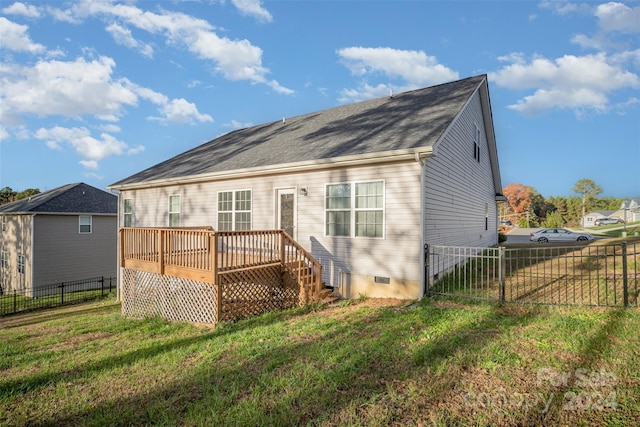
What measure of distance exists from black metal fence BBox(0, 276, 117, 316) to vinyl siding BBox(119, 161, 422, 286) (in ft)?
32.8

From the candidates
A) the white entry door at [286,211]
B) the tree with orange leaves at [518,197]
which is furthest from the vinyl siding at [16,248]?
the tree with orange leaves at [518,197]

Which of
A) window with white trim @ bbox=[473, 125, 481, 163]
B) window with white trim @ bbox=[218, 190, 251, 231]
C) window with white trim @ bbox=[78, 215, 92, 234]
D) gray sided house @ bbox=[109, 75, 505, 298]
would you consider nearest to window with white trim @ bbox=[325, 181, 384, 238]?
gray sided house @ bbox=[109, 75, 505, 298]

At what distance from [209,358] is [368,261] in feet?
14.2

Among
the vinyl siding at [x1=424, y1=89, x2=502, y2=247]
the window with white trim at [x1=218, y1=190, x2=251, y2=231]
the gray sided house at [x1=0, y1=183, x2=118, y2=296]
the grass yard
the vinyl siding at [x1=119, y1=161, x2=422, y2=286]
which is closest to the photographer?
the grass yard

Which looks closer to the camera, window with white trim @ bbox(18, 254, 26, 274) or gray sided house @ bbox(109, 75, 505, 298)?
gray sided house @ bbox(109, 75, 505, 298)

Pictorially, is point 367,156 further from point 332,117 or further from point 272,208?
point 332,117

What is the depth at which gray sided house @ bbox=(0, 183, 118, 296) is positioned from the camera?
60.4ft

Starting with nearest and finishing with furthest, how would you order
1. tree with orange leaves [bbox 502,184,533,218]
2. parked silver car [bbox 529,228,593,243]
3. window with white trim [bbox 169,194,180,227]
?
window with white trim [bbox 169,194,180,227] < parked silver car [bbox 529,228,593,243] < tree with orange leaves [bbox 502,184,533,218]

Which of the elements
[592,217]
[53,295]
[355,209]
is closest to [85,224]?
[53,295]

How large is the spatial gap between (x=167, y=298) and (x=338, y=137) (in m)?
6.40

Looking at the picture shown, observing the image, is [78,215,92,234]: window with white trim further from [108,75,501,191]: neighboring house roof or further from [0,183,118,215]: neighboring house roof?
[108,75,501,191]: neighboring house roof

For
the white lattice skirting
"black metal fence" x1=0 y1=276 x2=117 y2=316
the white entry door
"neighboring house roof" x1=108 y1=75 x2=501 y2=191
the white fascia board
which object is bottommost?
"black metal fence" x1=0 y1=276 x2=117 y2=316

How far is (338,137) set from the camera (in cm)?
961

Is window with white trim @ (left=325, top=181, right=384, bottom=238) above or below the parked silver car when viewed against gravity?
above
